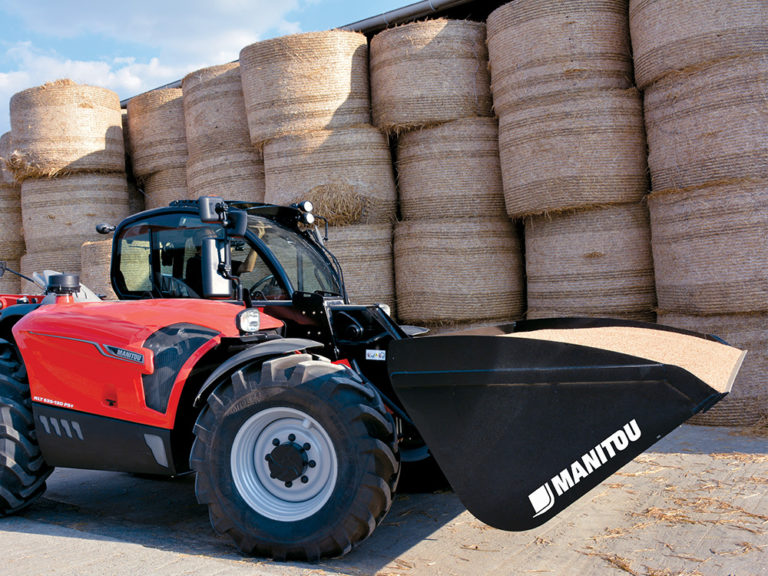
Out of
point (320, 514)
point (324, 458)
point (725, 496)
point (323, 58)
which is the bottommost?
point (725, 496)

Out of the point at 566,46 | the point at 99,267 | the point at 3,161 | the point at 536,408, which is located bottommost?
the point at 536,408

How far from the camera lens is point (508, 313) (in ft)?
20.4

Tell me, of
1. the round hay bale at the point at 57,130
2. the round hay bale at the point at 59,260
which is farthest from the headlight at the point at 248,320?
the round hay bale at the point at 57,130

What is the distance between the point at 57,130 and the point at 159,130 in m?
1.02

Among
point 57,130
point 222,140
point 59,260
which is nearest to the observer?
point 222,140

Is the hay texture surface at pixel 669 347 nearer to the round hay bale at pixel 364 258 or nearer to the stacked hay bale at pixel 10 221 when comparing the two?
the round hay bale at pixel 364 258

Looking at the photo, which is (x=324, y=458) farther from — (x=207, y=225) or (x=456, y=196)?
(x=456, y=196)

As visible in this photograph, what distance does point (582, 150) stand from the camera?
559 cm

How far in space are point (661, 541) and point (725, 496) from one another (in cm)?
82

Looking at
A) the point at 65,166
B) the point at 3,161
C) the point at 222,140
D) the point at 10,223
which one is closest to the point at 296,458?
the point at 222,140

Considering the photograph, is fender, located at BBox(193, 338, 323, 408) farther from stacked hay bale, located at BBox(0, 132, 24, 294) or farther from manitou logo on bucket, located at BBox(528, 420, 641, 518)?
stacked hay bale, located at BBox(0, 132, 24, 294)

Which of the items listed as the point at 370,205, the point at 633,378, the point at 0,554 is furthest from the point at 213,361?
the point at 370,205

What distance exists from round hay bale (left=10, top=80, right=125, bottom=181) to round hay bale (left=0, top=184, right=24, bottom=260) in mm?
924

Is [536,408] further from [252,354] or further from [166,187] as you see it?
[166,187]
